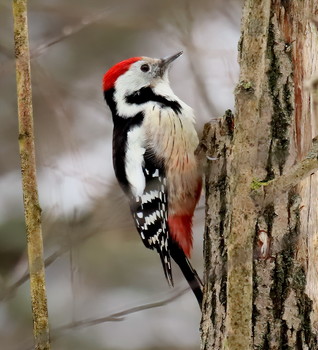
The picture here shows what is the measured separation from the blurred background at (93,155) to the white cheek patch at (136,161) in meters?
0.14

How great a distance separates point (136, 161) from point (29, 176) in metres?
1.52

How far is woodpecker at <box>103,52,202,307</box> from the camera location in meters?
3.75

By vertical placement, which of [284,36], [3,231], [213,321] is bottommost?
[213,321]

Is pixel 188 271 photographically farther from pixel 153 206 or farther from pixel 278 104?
pixel 278 104

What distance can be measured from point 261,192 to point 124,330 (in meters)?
4.15

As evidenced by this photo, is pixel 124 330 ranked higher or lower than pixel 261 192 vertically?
higher

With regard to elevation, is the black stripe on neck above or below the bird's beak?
below

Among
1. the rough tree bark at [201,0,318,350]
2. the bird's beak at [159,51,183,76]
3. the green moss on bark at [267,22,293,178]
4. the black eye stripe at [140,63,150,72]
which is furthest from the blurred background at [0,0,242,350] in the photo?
the green moss on bark at [267,22,293,178]

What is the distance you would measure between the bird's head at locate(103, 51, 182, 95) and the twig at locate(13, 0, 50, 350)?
174 cm

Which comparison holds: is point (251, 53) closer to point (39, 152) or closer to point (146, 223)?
point (146, 223)

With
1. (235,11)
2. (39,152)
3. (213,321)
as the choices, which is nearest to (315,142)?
(213,321)

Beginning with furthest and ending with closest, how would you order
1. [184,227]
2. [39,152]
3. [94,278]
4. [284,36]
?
[94,278] < [39,152] < [184,227] < [284,36]

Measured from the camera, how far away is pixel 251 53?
2236 mm

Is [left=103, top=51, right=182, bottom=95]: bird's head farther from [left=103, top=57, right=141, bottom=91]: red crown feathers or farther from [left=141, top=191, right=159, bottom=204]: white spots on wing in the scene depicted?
[left=141, top=191, right=159, bottom=204]: white spots on wing
